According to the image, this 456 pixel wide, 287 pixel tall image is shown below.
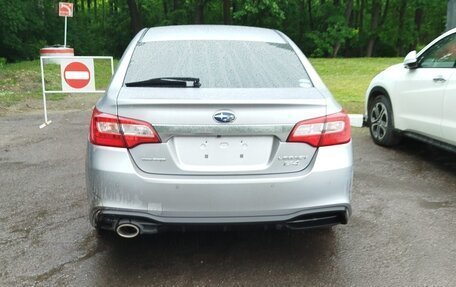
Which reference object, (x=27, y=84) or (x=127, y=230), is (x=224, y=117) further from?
(x=27, y=84)

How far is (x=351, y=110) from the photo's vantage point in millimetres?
9734

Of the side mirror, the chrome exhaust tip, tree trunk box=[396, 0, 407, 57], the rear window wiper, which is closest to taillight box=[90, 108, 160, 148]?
the rear window wiper

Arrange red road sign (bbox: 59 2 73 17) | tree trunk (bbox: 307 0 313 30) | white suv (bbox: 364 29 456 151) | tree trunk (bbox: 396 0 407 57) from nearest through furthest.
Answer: white suv (bbox: 364 29 456 151), red road sign (bbox: 59 2 73 17), tree trunk (bbox: 396 0 407 57), tree trunk (bbox: 307 0 313 30)

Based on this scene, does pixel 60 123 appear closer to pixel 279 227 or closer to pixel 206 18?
pixel 279 227

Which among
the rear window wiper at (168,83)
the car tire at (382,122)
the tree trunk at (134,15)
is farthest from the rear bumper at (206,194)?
the tree trunk at (134,15)

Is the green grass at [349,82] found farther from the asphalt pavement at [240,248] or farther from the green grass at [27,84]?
the green grass at [27,84]

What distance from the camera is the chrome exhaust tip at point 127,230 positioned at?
3.03 metres

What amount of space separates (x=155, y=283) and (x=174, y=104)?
116cm

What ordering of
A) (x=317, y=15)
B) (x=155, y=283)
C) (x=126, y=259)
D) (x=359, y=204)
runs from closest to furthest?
(x=155, y=283)
(x=126, y=259)
(x=359, y=204)
(x=317, y=15)

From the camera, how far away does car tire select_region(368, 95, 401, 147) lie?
6652 mm

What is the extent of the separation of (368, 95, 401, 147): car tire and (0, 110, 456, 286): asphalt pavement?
138 centimetres

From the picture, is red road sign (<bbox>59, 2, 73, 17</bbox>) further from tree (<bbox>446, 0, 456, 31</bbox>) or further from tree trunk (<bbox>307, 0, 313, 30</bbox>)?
tree trunk (<bbox>307, 0, 313, 30</bbox>)

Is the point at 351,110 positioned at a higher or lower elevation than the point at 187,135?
lower

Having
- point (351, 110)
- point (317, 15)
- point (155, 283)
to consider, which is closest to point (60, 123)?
point (351, 110)
